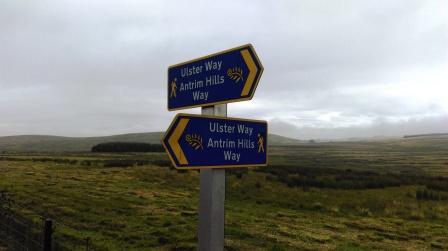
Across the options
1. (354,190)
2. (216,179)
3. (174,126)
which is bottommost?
(354,190)

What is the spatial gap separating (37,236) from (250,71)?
984 centimetres

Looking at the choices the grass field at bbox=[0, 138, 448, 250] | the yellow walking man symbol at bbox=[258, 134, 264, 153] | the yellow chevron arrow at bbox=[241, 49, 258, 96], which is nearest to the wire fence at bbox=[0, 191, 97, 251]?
the grass field at bbox=[0, 138, 448, 250]

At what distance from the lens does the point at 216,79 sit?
15.8 ft

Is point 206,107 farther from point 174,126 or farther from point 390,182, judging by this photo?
point 390,182

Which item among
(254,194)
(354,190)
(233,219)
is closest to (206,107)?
(233,219)

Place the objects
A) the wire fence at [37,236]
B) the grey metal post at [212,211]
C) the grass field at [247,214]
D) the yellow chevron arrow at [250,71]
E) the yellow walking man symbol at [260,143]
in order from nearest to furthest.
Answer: the grey metal post at [212,211]
the yellow chevron arrow at [250,71]
the yellow walking man symbol at [260,143]
the wire fence at [37,236]
the grass field at [247,214]

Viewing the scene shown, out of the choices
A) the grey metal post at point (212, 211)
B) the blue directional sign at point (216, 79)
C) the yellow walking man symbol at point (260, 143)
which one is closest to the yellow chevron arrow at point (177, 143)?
the grey metal post at point (212, 211)

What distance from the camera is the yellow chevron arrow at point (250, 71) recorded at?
4570 millimetres

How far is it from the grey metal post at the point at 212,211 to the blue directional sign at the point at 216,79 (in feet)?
3.03

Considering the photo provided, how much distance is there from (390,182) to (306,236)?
28140 mm

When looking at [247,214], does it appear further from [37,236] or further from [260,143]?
[260,143]

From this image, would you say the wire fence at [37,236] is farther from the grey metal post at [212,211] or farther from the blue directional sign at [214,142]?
the blue directional sign at [214,142]

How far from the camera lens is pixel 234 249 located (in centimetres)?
1277

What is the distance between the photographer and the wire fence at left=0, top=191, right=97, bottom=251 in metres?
8.02
